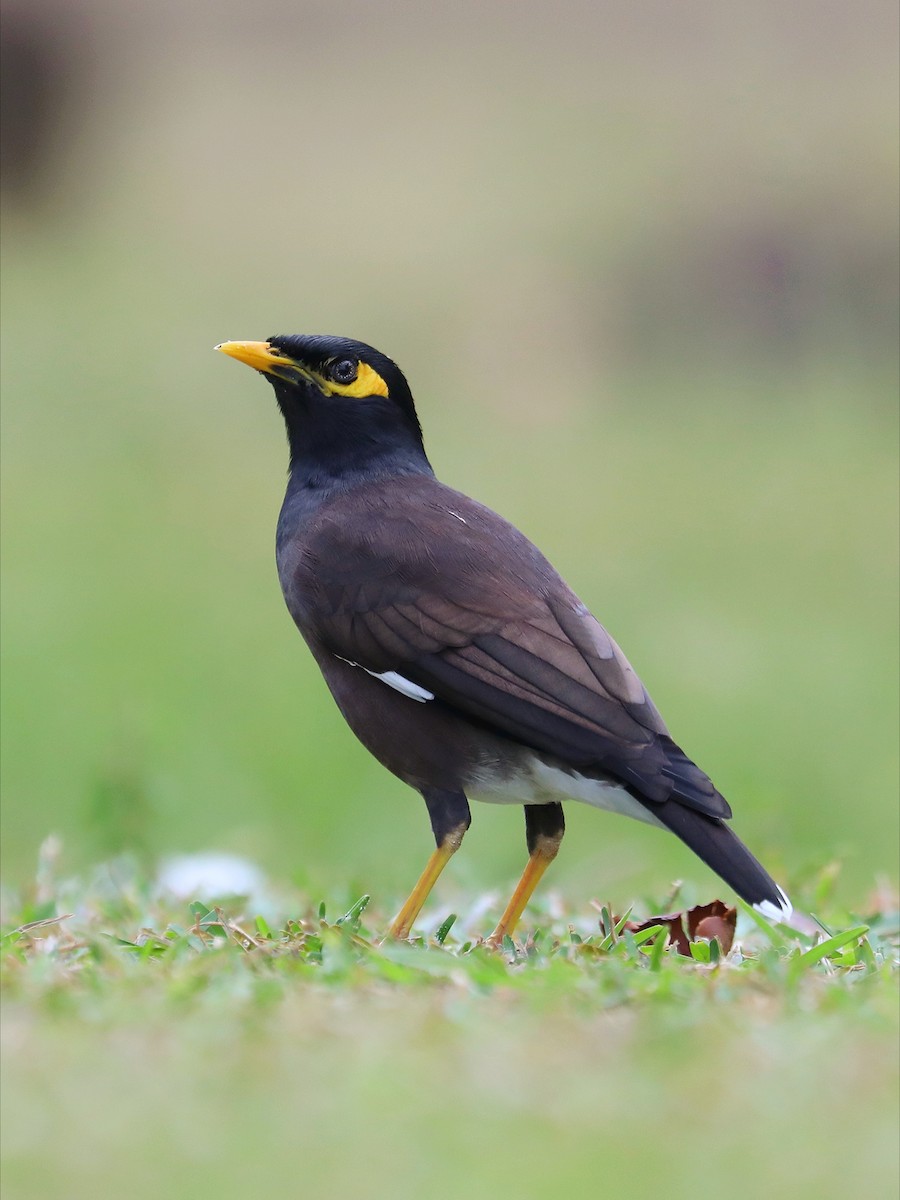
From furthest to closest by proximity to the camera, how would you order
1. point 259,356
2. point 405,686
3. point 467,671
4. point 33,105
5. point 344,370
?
1. point 33,105
2. point 344,370
3. point 259,356
4. point 405,686
5. point 467,671

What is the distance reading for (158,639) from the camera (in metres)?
10.6

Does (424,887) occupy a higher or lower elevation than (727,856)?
lower

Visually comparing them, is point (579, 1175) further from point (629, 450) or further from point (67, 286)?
point (67, 286)

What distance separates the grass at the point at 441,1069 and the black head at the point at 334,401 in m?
1.57

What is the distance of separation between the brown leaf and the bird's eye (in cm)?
177

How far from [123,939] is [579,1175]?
2.01m

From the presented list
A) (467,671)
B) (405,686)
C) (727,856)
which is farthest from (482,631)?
(727,856)

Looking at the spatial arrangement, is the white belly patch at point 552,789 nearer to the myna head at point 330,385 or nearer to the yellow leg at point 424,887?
the yellow leg at point 424,887

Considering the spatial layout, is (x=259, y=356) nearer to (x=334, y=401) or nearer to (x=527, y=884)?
(x=334, y=401)

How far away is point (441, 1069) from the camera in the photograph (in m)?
2.87

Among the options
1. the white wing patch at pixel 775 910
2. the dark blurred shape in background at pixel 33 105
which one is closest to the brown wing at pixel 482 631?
the white wing patch at pixel 775 910

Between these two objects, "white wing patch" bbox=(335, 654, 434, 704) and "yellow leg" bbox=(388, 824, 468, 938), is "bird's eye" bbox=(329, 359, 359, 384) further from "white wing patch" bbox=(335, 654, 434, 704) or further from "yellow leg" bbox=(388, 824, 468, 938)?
"yellow leg" bbox=(388, 824, 468, 938)

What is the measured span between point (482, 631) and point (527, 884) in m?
0.71

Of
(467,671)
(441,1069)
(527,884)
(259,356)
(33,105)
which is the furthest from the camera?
(33,105)
